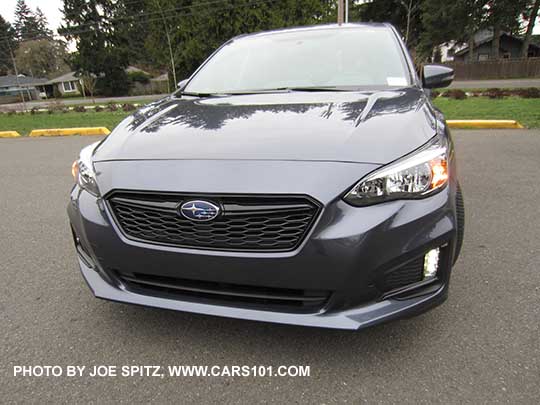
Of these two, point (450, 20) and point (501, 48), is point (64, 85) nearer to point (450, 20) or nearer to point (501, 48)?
point (450, 20)

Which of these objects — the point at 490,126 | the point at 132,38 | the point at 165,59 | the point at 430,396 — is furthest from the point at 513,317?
the point at 132,38

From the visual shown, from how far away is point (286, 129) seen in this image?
1.85 meters

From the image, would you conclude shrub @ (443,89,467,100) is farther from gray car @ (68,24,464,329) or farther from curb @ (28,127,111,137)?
gray car @ (68,24,464,329)

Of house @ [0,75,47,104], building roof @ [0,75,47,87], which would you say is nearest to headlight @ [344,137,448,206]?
house @ [0,75,47,104]

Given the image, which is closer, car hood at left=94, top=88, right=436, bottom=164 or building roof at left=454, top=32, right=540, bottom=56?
car hood at left=94, top=88, right=436, bottom=164

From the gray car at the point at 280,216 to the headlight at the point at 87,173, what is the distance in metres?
0.01

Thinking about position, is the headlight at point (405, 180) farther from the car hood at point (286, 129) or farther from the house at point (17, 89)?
the house at point (17, 89)

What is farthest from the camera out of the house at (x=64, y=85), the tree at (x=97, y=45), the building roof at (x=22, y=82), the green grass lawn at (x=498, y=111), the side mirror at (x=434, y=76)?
the house at (x=64, y=85)

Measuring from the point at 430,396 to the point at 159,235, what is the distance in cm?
126

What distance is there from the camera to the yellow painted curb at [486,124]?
23.8 feet

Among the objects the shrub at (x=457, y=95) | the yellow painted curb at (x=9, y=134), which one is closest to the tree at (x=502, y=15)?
the shrub at (x=457, y=95)

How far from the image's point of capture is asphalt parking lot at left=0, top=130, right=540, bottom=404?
1.66m

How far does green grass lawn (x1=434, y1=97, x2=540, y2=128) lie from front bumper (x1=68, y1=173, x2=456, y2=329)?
7.01 m

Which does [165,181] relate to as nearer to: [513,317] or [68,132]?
[513,317]
